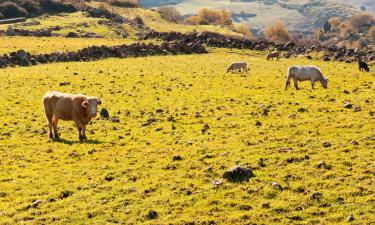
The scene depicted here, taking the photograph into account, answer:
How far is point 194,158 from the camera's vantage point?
1934 cm

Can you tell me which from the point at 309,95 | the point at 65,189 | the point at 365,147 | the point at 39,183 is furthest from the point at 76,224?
the point at 309,95

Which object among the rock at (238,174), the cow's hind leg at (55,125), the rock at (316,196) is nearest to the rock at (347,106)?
the rock at (238,174)

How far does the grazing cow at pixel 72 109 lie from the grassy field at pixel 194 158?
0.82m

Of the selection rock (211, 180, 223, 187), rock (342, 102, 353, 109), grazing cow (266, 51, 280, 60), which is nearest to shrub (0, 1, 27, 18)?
grazing cow (266, 51, 280, 60)

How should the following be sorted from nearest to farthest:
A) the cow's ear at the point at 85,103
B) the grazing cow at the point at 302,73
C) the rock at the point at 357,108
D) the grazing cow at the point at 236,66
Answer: the cow's ear at the point at 85,103 < the rock at the point at 357,108 < the grazing cow at the point at 302,73 < the grazing cow at the point at 236,66

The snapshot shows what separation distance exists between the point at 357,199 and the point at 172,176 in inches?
245

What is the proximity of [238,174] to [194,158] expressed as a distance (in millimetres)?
3098

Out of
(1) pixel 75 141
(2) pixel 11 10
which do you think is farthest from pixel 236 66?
(2) pixel 11 10

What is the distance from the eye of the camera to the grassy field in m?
14.6

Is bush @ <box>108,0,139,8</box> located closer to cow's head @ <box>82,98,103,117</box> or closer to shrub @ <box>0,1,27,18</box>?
shrub @ <box>0,1,27,18</box>

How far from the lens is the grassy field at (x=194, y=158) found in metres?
14.6

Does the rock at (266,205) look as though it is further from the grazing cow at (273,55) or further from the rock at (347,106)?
the grazing cow at (273,55)

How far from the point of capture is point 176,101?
32.2 meters

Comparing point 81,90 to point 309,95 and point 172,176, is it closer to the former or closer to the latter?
point 309,95
